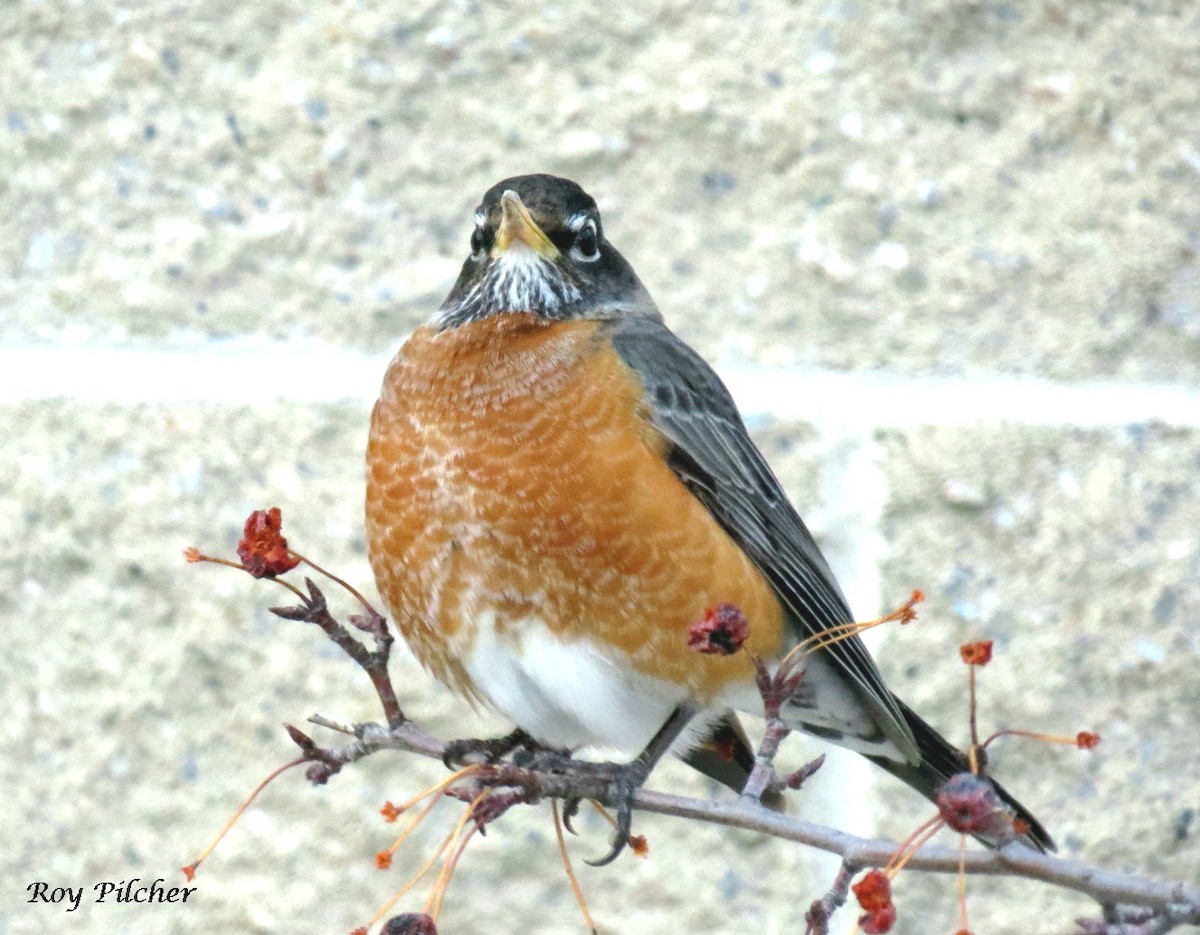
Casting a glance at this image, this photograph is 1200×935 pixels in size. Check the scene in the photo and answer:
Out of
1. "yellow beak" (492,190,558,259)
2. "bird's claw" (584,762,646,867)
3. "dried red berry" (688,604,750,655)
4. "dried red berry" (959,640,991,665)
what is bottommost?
"bird's claw" (584,762,646,867)

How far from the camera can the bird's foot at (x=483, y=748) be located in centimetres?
123

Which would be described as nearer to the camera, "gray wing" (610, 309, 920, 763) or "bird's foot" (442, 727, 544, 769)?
"bird's foot" (442, 727, 544, 769)

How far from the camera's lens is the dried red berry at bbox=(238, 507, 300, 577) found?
3.13ft

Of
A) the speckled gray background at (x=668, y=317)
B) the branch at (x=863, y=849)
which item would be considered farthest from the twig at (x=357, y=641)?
the speckled gray background at (x=668, y=317)

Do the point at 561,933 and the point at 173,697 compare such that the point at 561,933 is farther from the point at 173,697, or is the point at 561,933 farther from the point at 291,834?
the point at 173,697

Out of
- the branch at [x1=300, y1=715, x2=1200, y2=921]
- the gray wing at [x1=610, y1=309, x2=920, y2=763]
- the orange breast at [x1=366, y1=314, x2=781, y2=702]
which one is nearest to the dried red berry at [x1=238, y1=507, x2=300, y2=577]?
the branch at [x1=300, y1=715, x2=1200, y2=921]

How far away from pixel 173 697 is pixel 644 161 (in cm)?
90

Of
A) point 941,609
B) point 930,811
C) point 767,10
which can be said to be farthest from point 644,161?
point 930,811

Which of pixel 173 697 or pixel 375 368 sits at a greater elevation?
pixel 375 368

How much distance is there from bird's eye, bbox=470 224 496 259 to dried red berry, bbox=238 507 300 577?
77 cm

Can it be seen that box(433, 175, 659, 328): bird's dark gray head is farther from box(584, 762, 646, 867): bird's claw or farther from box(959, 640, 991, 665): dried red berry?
box(959, 640, 991, 665): dried red berry

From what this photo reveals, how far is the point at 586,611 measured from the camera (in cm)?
144

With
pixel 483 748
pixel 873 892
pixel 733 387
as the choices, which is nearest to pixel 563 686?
pixel 483 748

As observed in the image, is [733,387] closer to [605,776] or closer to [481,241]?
[481,241]
